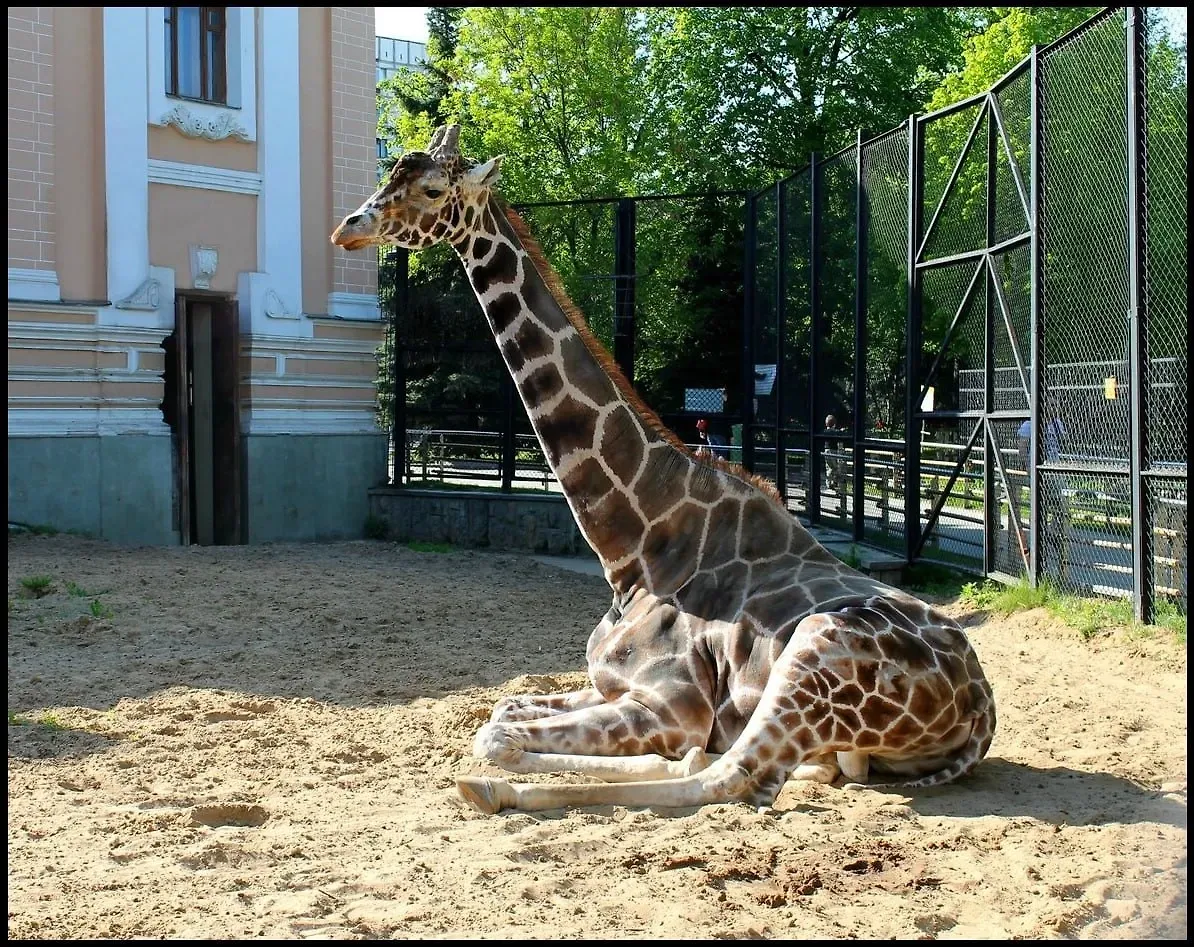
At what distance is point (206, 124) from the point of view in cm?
1502

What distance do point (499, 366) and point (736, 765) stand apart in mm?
10332

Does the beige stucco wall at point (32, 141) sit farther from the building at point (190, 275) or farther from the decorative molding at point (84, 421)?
the decorative molding at point (84, 421)

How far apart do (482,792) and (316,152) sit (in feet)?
42.9

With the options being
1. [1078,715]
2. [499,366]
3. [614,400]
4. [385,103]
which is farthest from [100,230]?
[385,103]

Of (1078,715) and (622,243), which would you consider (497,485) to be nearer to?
(622,243)

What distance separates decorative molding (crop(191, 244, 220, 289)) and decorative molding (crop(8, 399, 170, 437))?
5.27ft

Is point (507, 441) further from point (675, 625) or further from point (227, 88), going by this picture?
point (675, 625)

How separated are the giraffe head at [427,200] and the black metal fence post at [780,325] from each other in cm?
791

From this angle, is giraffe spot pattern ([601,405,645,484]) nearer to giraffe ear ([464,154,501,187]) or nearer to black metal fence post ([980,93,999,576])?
giraffe ear ([464,154,501,187])

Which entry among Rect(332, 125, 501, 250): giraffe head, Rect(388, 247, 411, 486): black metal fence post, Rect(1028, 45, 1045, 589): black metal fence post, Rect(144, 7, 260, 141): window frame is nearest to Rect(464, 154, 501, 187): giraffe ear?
Rect(332, 125, 501, 250): giraffe head

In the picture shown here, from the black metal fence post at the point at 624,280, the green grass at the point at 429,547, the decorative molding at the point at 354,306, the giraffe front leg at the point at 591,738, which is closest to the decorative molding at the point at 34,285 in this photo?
the decorative molding at the point at 354,306

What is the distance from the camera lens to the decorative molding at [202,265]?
15031mm

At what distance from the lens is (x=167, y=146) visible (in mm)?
14734

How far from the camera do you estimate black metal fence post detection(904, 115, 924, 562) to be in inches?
414
